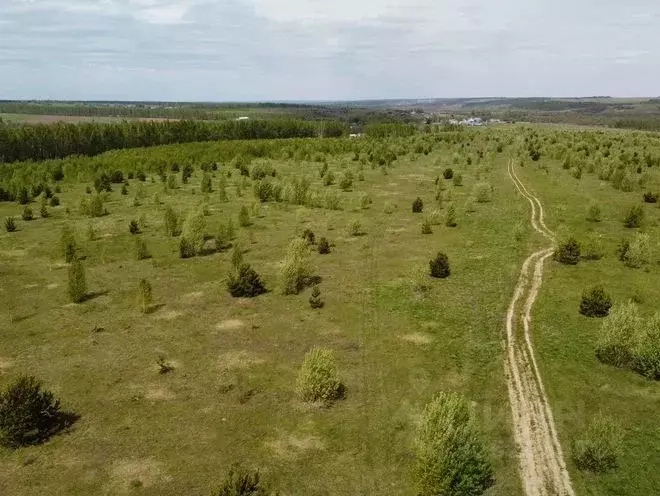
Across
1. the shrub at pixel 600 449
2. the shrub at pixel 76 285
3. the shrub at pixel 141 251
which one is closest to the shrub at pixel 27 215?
the shrub at pixel 141 251

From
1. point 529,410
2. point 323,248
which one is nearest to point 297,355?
point 529,410

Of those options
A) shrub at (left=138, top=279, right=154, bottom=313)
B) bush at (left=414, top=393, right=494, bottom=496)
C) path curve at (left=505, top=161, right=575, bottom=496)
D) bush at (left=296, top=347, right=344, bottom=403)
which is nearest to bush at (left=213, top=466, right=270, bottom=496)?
bush at (left=414, top=393, right=494, bottom=496)

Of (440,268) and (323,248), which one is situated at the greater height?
(440,268)

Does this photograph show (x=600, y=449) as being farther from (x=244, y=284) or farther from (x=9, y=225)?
(x=9, y=225)

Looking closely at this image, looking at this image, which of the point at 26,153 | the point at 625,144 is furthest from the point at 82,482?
the point at 26,153

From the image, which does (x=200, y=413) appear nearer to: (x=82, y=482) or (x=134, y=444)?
(x=134, y=444)

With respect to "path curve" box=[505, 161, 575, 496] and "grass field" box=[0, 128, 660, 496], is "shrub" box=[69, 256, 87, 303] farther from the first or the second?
"path curve" box=[505, 161, 575, 496]
